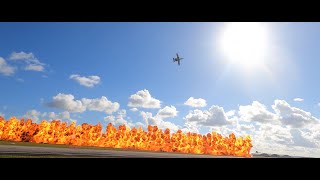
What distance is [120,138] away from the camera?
100 metres

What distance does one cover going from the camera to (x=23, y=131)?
91.1 m

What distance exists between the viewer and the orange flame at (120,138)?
91625 millimetres

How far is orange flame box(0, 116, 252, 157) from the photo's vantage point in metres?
91.6
